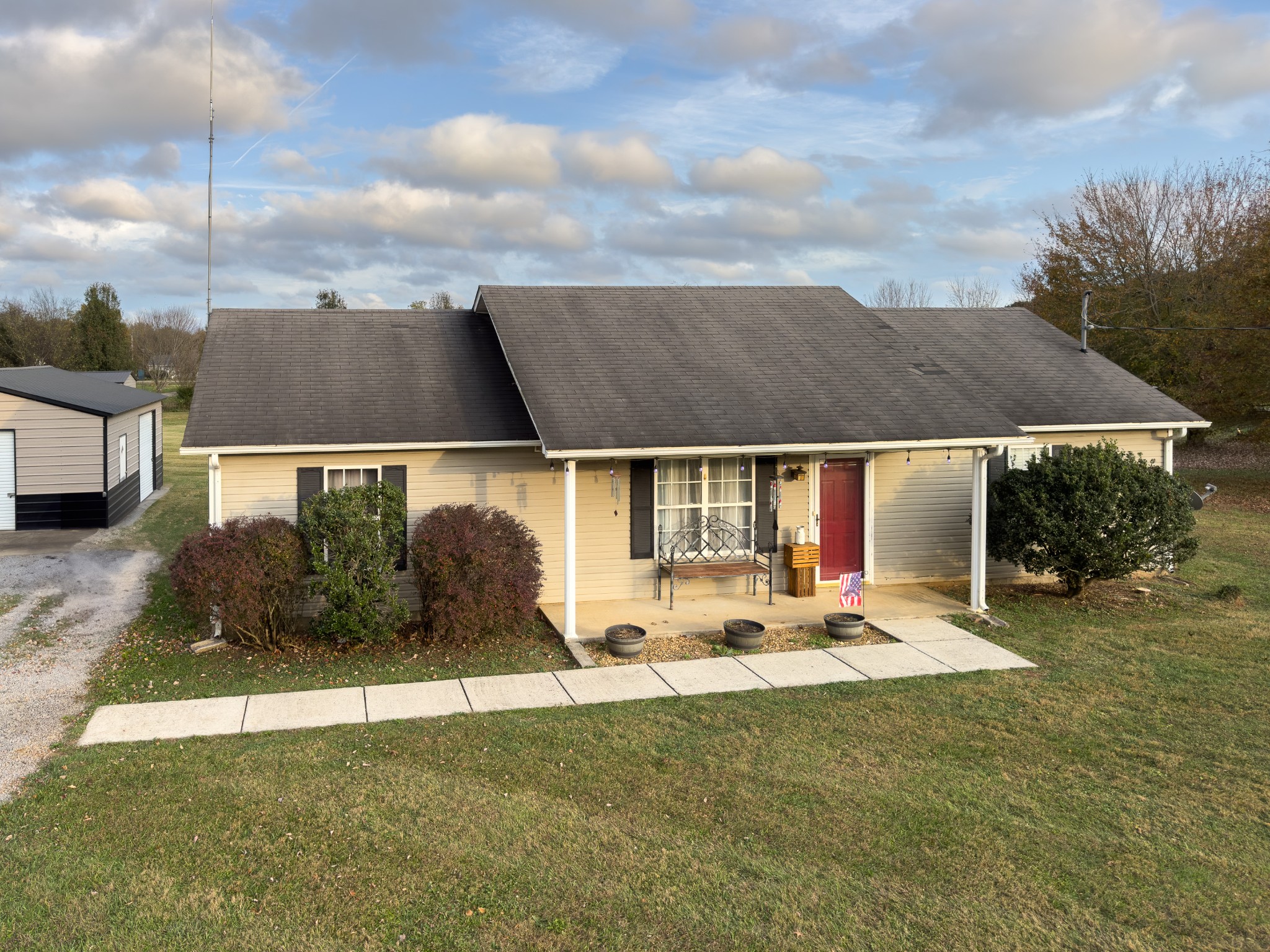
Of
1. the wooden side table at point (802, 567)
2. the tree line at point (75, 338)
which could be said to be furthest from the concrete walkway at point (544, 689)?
the tree line at point (75, 338)

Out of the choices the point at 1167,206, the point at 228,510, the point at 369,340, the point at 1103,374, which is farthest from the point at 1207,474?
the point at 228,510

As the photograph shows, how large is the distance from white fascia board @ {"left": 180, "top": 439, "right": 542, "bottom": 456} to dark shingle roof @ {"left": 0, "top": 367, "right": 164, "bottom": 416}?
9.34 m

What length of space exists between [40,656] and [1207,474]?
29.7m

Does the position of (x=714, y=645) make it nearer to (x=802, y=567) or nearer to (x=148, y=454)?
(x=802, y=567)

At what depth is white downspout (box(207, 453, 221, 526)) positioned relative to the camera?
10781 millimetres

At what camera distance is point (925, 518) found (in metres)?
13.8

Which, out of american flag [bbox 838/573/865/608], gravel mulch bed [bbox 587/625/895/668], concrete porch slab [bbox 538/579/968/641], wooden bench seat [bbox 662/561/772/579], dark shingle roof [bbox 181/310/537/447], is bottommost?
gravel mulch bed [bbox 587/625/895/668]

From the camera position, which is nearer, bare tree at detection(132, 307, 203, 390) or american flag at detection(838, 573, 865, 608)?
american flag at detection(838, 573, 865, 608)

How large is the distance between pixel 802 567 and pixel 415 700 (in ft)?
20.2

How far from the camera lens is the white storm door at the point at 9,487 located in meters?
18.0

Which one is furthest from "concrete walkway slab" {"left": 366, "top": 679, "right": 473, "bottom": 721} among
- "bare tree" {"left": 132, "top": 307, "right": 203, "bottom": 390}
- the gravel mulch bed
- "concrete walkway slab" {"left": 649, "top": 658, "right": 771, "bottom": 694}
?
"bare tree" {"left": 132, "top": 307, "right": 203, "bottom": 390}

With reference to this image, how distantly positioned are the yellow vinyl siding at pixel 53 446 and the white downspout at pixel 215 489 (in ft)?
30.9

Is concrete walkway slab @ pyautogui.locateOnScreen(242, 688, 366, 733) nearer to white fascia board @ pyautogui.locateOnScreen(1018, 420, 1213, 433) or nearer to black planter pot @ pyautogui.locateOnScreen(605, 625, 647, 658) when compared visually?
black planter pot @ pyautogui.locateOnScreen(605, 625, 647, 658)

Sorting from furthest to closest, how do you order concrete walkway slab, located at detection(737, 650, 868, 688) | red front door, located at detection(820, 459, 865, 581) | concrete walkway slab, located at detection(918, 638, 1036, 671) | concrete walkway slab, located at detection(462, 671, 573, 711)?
red front door, located at detection(820, 459, 865, 581) < concrete walkway slab, located at detection(918, 638, 1036, 671) < concrete walkway slab, located at detection(737, 650, 868, 688) < concrete walkway slab, located at detection(462, 671, 573, 711)
